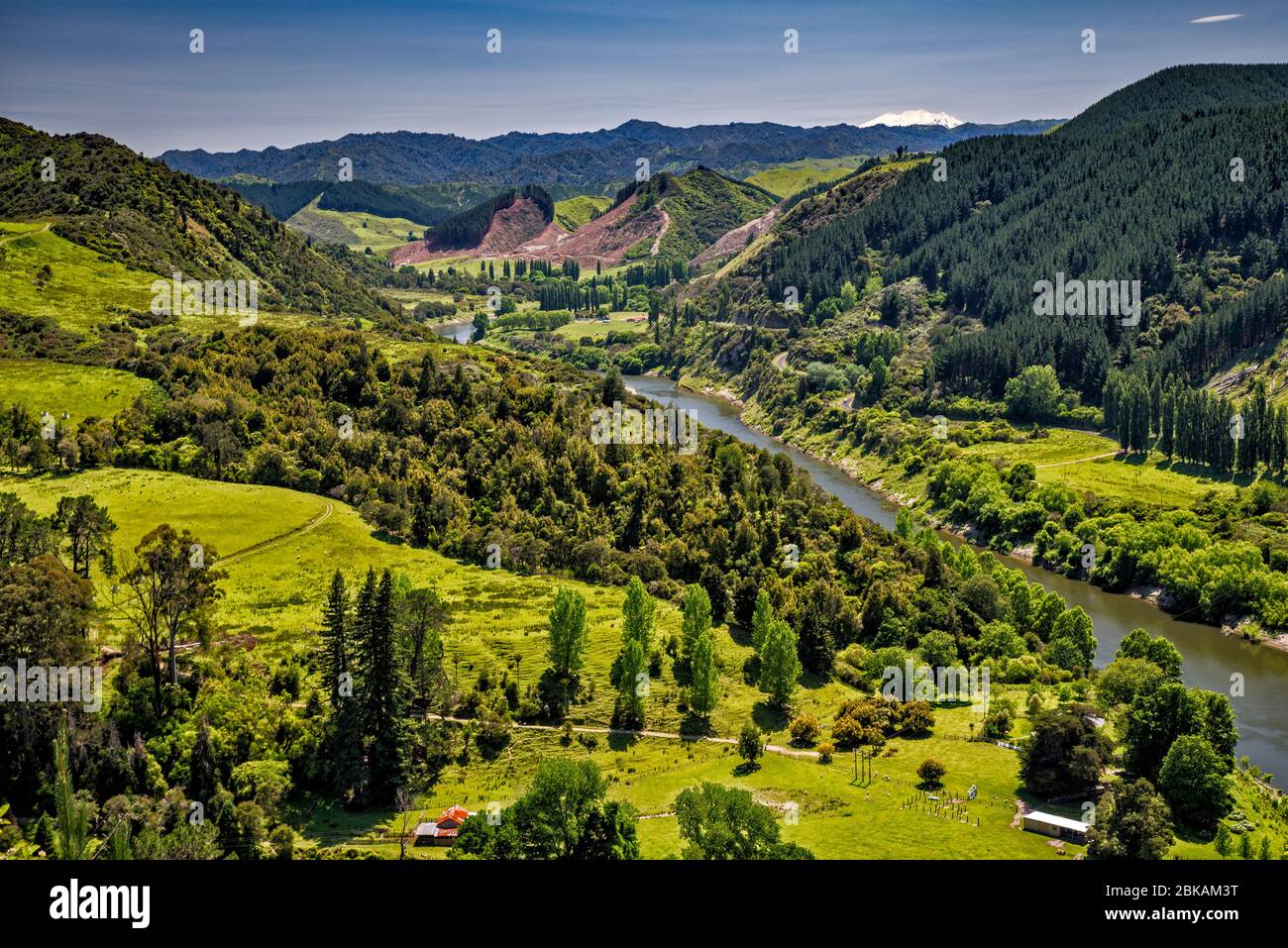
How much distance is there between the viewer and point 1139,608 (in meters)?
97.2

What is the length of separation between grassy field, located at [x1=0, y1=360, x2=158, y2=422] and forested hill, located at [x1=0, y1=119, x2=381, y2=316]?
163 ft

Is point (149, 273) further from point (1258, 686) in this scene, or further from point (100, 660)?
point (1258, 686)

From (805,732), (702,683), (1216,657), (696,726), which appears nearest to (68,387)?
(702,683)

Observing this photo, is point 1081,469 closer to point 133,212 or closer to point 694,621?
point 694,621

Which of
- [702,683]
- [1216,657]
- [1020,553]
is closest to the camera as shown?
[702,683]

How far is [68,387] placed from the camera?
107m

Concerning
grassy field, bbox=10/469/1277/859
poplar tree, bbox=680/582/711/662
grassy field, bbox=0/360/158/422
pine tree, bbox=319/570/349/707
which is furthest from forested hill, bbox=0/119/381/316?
pine tree, bbox=319/570/349/707

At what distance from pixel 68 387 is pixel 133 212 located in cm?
7775

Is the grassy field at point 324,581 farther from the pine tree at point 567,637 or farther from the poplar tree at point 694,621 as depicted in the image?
the poplar tree at point 694,621

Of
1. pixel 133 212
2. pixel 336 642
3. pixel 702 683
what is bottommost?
pixel 702 683

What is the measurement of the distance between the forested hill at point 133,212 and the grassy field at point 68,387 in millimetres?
49633

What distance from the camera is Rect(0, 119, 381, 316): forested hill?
16300 centimetres

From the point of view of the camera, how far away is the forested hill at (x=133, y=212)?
163000 mm

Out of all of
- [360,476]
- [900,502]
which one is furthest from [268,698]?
[900,502]
